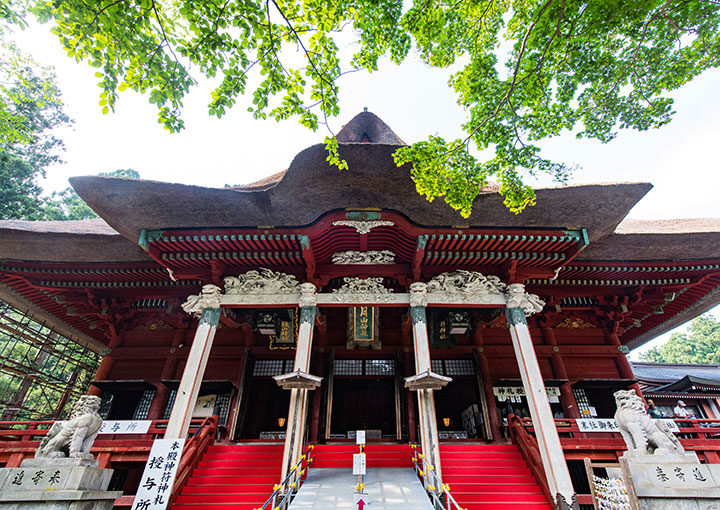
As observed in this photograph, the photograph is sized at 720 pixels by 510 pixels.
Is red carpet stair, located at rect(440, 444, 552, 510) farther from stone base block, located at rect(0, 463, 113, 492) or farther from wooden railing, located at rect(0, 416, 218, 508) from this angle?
stone base block, located at rect(0, 463, 113, 492)

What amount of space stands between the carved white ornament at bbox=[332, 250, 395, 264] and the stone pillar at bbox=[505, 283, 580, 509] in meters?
3.19

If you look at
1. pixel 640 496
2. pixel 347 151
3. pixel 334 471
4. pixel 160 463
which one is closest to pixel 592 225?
pixel 640 496

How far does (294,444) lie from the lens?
6.88 m

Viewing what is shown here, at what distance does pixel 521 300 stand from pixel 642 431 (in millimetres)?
3436

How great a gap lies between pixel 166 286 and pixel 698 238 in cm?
1397

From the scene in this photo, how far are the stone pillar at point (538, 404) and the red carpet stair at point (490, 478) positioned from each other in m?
0.44

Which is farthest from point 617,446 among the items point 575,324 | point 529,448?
point 575,324

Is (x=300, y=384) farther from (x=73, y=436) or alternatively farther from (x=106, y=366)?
(x=106, y=366)

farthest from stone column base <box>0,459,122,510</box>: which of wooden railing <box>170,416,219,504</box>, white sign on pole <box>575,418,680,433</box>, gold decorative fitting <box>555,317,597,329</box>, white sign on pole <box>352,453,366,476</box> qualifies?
gold decorative fitting <box>555,317,597,329</box>

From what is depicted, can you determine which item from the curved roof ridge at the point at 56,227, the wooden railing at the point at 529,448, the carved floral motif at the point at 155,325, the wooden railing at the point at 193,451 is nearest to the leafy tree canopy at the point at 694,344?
the wooden railing at the point at 529,448

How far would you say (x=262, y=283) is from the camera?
8.65 metres

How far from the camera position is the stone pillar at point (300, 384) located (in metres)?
6.80

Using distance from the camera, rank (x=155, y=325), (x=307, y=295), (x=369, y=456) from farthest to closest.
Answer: (x=155, y=325) → (x=307, y=295) → (x=369, y=456)

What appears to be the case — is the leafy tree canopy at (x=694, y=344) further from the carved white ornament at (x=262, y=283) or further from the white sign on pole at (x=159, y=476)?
the white sign on pole at (x=159, y=476)
